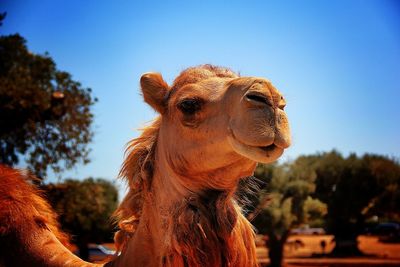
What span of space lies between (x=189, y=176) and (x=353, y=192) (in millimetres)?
33610

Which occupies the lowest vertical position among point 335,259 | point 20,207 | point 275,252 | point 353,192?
point 335,259

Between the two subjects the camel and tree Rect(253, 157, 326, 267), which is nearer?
the camel

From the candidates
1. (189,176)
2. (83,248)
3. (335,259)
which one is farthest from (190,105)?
(335,259)

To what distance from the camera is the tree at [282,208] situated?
883 inches

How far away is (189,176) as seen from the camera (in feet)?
8.49

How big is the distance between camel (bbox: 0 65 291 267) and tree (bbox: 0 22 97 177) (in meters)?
13.3

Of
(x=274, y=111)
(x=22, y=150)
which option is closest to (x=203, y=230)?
(x=274, y=111)

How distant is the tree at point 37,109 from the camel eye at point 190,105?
13.9 metres

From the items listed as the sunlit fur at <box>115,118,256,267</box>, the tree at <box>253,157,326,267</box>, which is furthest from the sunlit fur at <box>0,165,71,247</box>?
the tree at <box>253,157,326,267</box>

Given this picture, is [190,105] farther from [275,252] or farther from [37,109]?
[275,252]

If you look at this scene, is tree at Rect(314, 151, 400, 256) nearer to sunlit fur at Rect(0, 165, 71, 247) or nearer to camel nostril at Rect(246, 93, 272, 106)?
sunlit fur at Rect(0, 165, 71, 247)

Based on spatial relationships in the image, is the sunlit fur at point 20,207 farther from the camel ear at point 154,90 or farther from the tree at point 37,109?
the tree at point 37,109

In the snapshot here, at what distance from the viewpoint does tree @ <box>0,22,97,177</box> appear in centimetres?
1552

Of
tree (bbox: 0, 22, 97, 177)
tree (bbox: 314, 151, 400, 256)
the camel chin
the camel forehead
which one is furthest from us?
tree (bbox: 314, 151, 400, 256)
